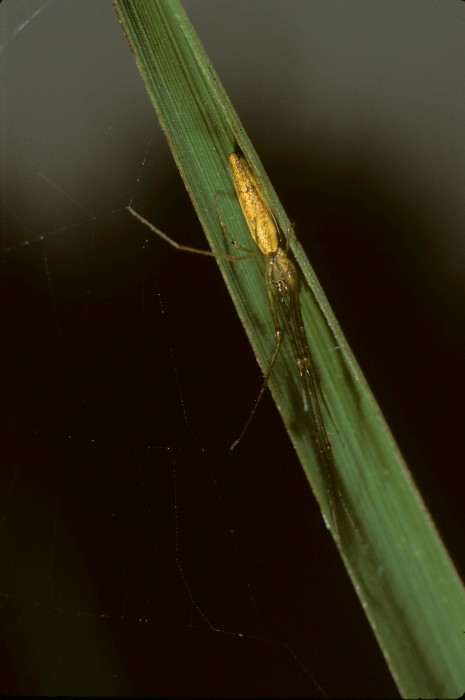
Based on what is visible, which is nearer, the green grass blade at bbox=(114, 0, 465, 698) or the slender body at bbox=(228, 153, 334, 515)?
the green grass blade at bbox=(114, 0, 465, 698)

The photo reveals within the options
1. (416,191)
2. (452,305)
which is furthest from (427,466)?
(416,191)

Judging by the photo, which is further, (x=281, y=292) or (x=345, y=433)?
(x=281, y=292)

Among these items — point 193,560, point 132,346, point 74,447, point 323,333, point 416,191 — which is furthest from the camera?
point 416,191

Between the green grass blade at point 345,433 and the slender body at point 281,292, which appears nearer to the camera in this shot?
the green grass blade at point 345,433

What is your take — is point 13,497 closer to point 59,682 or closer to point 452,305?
point 59,682

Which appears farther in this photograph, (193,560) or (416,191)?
(416,191)

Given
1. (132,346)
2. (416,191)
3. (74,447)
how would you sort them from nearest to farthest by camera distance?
(132,346), (74,447), (416,191)

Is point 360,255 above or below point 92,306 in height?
below

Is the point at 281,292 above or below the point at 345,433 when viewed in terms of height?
above
